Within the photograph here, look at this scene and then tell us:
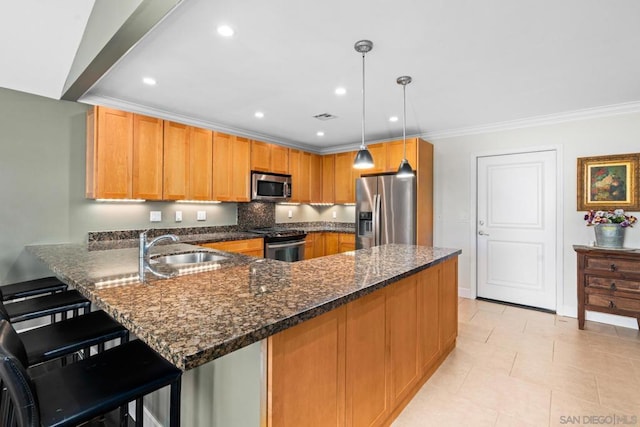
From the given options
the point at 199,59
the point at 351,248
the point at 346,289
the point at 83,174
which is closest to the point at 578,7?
the point at 346,289

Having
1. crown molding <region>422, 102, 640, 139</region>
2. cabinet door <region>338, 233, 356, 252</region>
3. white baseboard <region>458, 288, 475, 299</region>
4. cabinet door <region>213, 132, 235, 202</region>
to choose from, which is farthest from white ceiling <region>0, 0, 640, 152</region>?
white baseboard <region>458, 288, 475, 299</region>

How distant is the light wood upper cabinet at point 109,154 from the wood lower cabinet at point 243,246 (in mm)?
1051

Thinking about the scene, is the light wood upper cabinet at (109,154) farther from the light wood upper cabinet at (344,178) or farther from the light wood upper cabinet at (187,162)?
the light wood upper cabinet at (344,178)

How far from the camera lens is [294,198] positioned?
504cm

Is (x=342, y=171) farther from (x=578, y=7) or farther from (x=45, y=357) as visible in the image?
(x=45, y=357)

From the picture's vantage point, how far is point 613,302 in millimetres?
3000

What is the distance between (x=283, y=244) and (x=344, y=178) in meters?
1.61

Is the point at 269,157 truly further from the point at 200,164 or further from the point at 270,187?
the point at 200,164

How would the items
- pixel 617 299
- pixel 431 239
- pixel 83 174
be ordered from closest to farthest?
pixel 617 299, pixel 83 174, pixel 431 239

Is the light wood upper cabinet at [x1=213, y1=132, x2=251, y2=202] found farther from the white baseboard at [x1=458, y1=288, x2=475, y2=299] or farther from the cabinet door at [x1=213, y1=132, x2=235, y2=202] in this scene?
the white baseboard at [x1=458, y1=288, x2=475, y2=299]

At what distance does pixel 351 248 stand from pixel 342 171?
1300mm

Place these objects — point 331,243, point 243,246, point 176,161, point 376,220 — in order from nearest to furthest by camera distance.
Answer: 1. point 176,161
2. point 243,246
3. point 376,220
4. point 331,243

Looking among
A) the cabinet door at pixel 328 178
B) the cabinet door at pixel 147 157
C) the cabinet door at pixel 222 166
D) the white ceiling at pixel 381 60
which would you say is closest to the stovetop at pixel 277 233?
the cabinet door at pixel 222 166

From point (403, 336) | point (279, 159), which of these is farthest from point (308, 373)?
point (279, 159)
